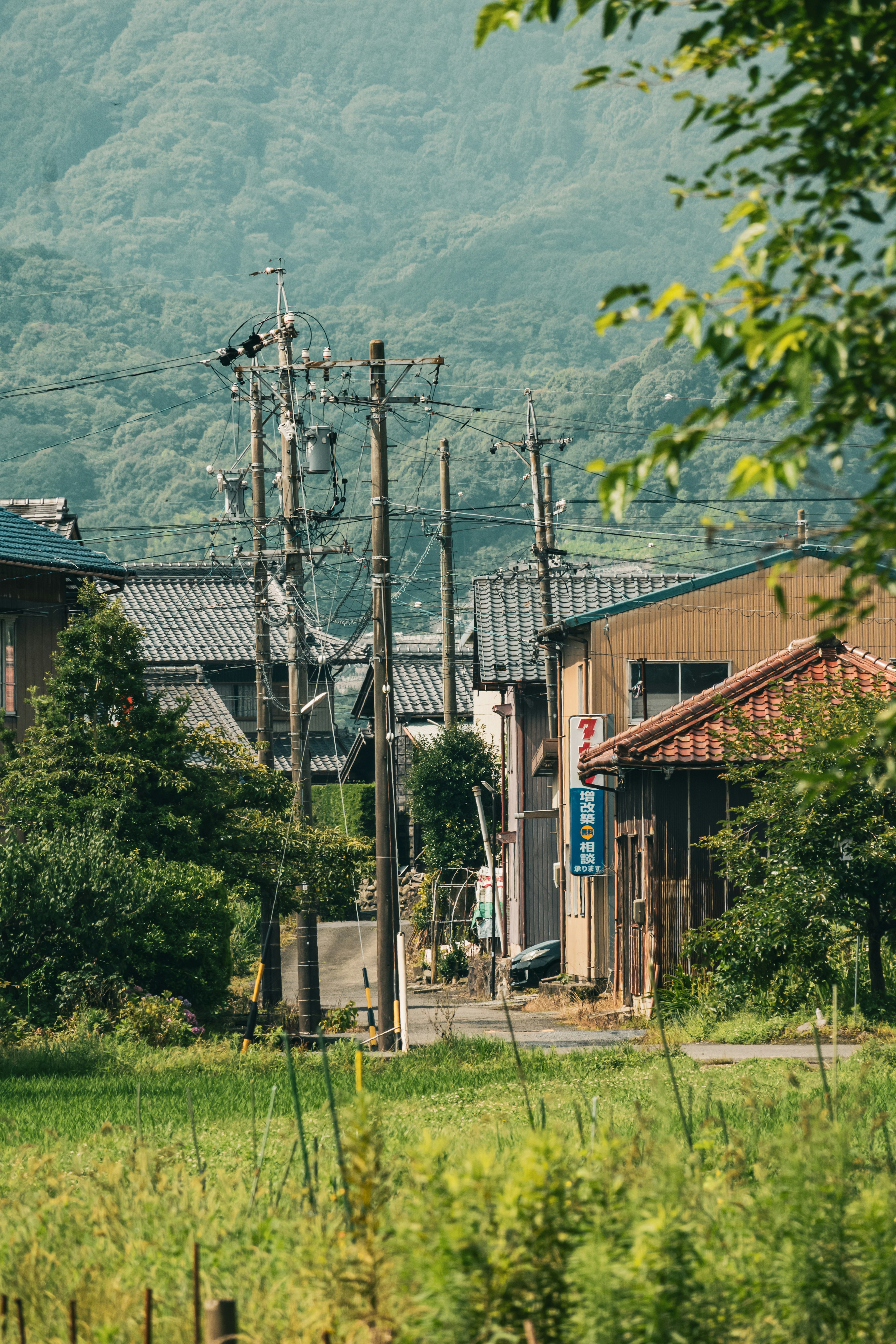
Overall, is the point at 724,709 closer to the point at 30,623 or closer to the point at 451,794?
the point at 30,623

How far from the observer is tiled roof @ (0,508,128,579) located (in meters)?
25.3

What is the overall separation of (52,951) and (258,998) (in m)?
5.91

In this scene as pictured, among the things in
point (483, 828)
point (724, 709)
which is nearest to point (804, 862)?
point (724, 709)

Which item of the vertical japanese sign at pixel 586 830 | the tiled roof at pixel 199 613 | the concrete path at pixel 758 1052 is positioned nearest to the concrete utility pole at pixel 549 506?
the vertical japanese sign at pixel 586 830

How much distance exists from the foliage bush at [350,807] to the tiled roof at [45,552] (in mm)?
21169

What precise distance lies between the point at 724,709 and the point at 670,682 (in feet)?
18.9

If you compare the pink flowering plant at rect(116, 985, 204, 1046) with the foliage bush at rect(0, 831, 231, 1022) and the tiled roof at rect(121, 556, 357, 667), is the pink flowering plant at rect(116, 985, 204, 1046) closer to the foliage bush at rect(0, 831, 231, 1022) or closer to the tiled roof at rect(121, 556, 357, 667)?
the foliage bush at rect(0, 831, 231, 1022)

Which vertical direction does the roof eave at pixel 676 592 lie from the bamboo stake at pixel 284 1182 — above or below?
above

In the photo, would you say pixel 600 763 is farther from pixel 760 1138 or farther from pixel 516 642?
pixel 760 1138

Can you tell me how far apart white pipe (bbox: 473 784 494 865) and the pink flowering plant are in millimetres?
13044

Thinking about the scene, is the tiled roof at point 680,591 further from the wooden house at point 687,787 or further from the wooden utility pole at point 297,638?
the wooden utility pole at point 297,638

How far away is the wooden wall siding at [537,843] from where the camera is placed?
116 feet

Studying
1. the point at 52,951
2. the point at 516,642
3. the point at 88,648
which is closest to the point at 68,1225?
the point at 52,951

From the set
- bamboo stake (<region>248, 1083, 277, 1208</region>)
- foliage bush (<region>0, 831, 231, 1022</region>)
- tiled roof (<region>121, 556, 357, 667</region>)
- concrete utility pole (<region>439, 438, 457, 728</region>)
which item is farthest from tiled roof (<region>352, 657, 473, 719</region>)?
bamboo stake (<region>248, 1083, 277, 1208</region>)
